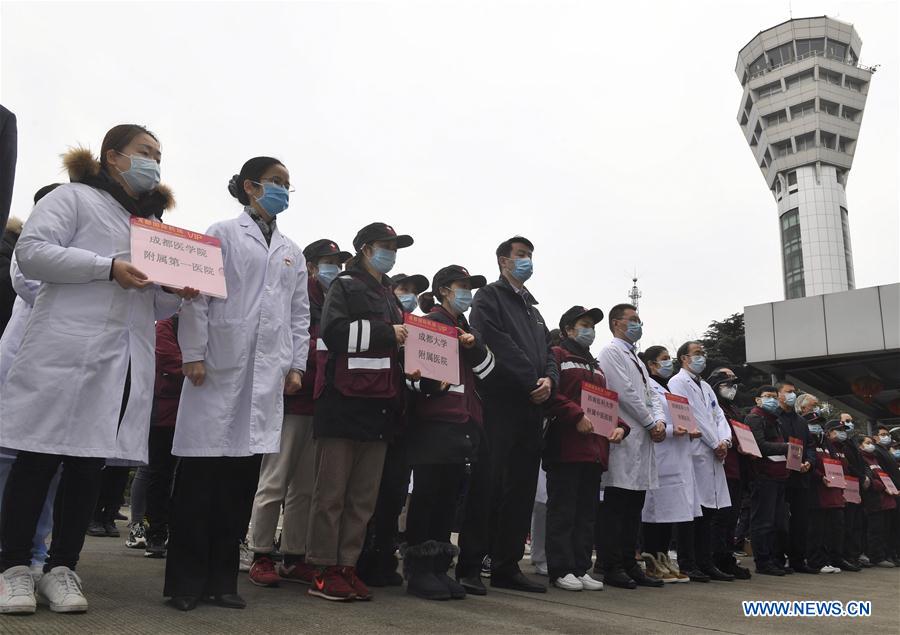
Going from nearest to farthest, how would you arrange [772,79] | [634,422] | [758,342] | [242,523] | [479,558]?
[242,523] → [479,558] → [634,422] → [758,342] → [772,79]

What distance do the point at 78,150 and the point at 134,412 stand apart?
117 cm

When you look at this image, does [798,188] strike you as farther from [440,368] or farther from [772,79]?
[440,368]

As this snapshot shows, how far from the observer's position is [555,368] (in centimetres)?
507

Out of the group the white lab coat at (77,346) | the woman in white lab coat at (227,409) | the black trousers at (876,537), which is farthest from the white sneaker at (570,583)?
the black trousers at (876,537)

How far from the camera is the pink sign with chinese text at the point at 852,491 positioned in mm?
9555

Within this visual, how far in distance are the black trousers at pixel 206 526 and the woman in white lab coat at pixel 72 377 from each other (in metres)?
0.33

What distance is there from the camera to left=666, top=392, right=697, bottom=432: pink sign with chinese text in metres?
6.37

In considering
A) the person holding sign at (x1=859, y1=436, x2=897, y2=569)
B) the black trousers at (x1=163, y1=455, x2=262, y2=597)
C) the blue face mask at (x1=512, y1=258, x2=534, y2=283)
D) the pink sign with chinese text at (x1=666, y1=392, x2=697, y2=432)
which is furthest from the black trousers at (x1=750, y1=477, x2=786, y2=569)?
the black trousers at (x1=163, y1=455, x2=262, y2=597)

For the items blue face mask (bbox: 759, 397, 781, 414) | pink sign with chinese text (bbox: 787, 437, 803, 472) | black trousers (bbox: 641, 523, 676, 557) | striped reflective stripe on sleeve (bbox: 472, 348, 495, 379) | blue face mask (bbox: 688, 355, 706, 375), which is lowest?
black trousers (bbox: 641, 523, 676, 557)

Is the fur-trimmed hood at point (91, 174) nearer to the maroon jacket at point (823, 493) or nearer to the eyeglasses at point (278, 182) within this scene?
A: the eyeglasses at point (278, 182)

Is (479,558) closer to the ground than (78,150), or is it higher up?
closer to the ground

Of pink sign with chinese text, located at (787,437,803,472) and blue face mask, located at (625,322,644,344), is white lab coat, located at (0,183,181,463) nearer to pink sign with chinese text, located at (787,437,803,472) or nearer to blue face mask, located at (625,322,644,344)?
blue face mask, located at (625,322,644,344)

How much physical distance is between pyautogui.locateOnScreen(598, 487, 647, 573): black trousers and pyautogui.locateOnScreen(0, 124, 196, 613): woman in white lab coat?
3.57m

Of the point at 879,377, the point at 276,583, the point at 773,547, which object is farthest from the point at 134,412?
the point at 879,377
